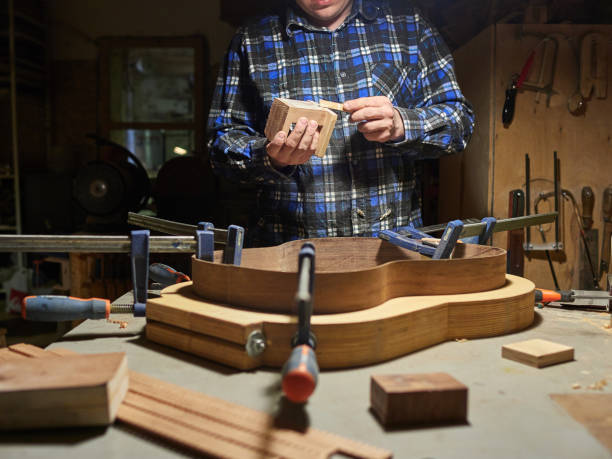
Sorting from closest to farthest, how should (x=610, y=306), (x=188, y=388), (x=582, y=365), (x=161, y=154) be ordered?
(x=188, y=388), (x=582, y=365), (x=610, y=306), (x=161, y=154)

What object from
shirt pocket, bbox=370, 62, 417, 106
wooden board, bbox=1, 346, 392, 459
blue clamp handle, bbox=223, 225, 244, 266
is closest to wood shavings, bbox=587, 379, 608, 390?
wooden board, bbox=1, 346, 392, 459

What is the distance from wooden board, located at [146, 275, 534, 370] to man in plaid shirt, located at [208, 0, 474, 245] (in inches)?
27.7

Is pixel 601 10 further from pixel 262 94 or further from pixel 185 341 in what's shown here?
pixel 185 341

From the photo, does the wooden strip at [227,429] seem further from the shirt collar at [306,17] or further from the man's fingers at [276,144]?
the shirt collar at [306,17]

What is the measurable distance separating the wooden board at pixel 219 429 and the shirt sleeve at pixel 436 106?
4.07 feet

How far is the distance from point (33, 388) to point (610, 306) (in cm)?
161

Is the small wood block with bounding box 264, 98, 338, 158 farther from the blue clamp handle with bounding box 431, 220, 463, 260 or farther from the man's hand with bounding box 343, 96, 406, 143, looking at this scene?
the blue clamp handle with bounding box 431, 220, 463, 260

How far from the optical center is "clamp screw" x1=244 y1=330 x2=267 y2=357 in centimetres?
106

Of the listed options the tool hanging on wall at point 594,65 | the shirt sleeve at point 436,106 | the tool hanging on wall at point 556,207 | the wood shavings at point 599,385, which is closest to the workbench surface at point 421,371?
the wood shavings at point 599,385

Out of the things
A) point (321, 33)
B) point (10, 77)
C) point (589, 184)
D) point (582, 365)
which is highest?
Answer: point (10, 77)

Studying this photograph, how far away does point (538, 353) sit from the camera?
1.13 m

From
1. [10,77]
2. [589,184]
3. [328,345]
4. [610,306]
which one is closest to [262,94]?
[328,345]

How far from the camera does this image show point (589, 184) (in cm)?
306

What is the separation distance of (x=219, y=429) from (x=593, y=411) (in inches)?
25.4
